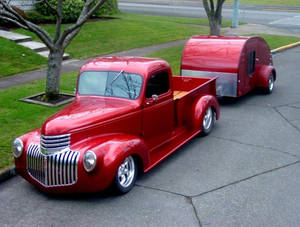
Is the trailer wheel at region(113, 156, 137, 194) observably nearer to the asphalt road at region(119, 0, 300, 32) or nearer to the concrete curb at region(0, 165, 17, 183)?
the concrete curb at region(0, 165, 17, 183)

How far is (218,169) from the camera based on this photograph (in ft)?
23.0

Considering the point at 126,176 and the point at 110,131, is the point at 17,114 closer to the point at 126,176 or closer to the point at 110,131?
the point at 110,131

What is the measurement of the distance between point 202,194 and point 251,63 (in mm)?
6172

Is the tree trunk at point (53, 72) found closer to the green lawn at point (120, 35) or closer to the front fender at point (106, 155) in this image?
the front fender at point (106, 155)

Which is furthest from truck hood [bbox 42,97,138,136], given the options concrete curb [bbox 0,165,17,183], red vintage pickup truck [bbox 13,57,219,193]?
concrete curb [bbox 0,165,17,183]

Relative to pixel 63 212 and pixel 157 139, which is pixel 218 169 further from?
pixel 63 212

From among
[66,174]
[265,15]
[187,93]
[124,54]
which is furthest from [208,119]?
[265,15]

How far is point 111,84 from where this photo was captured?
706 centimetres

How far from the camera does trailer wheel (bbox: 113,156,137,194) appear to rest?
19.5 feet

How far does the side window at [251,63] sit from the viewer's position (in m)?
11.2

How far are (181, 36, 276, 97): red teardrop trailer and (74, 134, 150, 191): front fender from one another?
5069mm

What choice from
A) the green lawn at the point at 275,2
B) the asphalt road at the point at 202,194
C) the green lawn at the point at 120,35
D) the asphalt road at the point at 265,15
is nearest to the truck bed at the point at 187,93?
the asphalt road at the point at 202,194

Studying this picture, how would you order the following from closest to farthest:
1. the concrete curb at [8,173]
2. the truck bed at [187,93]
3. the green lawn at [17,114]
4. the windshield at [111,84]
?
the concrete curb at [8,173], the windshield at [111,84], the green lawn at [17,114], the truck bed at [187,93]

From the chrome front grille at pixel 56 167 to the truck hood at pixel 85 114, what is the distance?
326 mm
